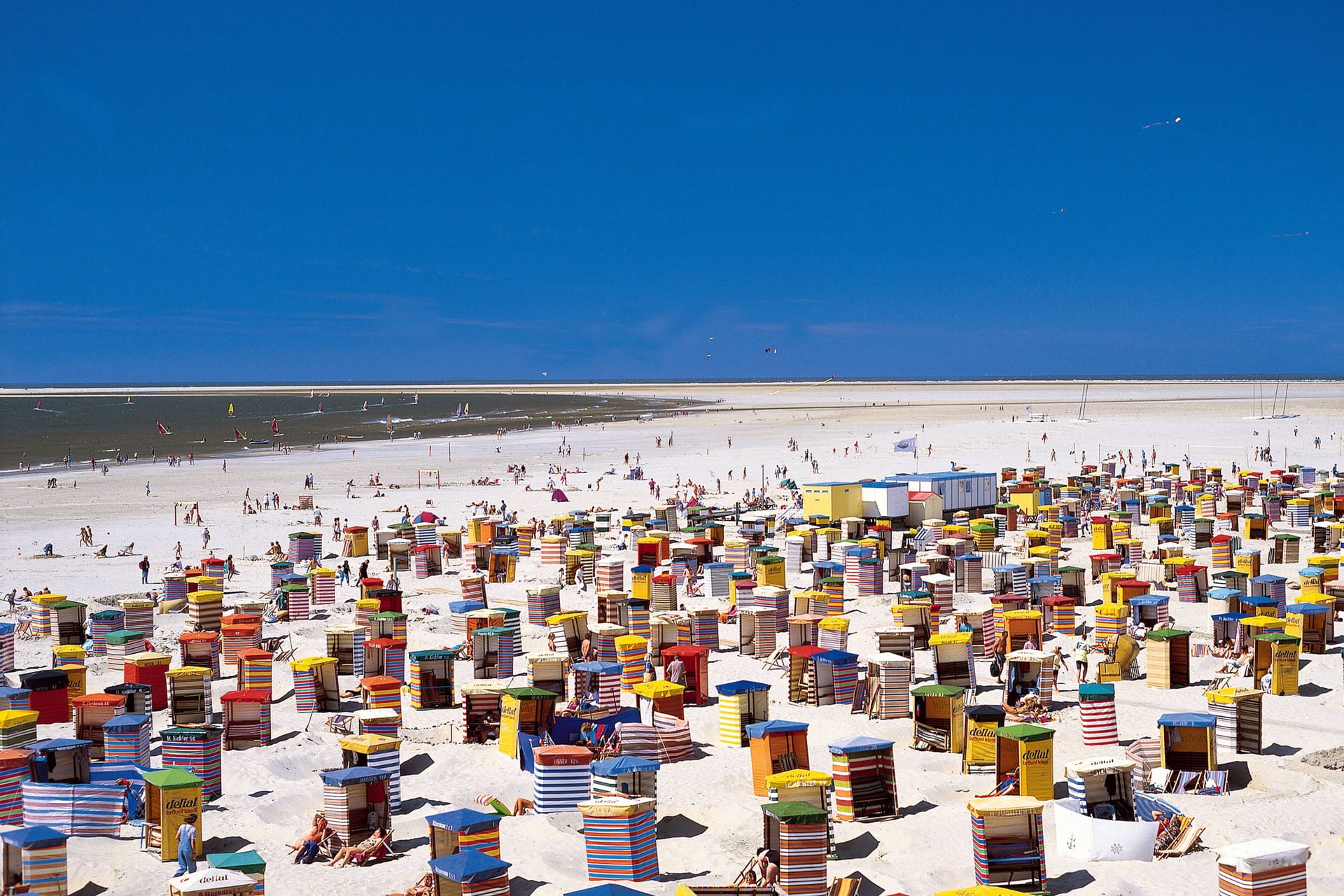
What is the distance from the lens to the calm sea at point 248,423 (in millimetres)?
92000

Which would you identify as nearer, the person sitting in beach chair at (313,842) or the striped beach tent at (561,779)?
the person sitting in beach chair at (313,842)

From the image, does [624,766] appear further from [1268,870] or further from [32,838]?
[1268,870]

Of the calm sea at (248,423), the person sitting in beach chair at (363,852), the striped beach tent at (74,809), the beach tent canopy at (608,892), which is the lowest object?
the person sitting in beach chair at (363,852)

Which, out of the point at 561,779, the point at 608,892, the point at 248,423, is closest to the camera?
the point at 608,892

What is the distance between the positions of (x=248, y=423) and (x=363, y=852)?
408 ft

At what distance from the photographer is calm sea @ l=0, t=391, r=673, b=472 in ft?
302

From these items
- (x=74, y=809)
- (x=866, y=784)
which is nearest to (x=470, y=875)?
(x=866, y=784)

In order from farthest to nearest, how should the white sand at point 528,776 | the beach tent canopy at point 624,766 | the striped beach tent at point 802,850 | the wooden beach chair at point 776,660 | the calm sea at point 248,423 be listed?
the calm sea at point 248,423 → the wooden beach chair at point 776,660 → the beach tent canopy at point 624,766 → the white sand at point 528,776 → the striped beach tent at point 802,850

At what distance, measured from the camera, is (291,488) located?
195ft

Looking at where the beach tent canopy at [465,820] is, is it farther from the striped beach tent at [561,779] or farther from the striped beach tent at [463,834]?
the striped beach tent at [561,779]

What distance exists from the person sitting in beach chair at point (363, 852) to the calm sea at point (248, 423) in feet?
235

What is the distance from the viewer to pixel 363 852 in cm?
1362

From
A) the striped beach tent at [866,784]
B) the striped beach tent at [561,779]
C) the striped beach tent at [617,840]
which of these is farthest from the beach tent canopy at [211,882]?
the striped beach tent at [866,784]

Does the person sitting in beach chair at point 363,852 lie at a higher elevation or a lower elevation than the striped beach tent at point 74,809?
lower
